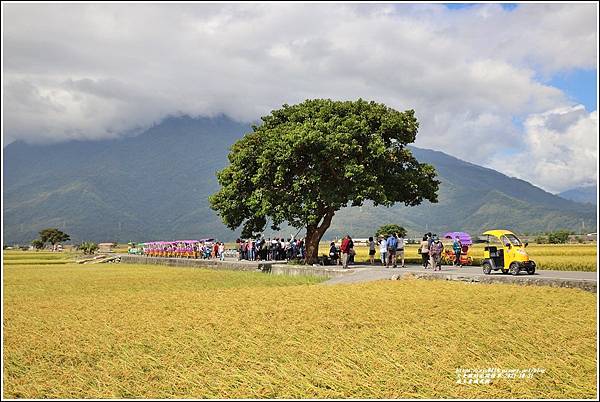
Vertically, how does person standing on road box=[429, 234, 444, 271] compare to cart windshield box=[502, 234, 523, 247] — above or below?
below

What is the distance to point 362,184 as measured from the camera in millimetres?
28047

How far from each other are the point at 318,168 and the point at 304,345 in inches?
774

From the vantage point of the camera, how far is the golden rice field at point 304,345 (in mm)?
6965

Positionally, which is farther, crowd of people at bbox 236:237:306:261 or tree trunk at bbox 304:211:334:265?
crowd of people at bbox 236:237:306:261

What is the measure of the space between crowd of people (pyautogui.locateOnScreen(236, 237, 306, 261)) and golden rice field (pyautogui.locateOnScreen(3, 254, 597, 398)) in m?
19.0

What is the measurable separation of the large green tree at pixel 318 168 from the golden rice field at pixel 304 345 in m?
12.8

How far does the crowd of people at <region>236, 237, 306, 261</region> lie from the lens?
3497cm

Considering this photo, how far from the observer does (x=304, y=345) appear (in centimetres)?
917

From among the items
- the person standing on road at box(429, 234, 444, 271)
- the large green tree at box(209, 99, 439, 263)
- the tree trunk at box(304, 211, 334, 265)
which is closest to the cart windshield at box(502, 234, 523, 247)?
the person standing on road at box(429, 234, 444, 271)

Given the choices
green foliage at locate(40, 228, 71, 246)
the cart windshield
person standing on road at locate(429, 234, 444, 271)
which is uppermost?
green foliage at locate(40, 228, 71, 246)

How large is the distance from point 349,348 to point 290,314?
3.59 m

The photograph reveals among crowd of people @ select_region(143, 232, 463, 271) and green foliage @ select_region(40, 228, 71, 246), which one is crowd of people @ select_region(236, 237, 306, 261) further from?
green foliage @ select_region(40, 228, 71, 246)

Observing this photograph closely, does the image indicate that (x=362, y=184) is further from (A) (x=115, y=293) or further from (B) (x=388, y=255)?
(A) (x=115, y=293)

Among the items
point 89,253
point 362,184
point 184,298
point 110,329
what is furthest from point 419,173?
point 89,253
